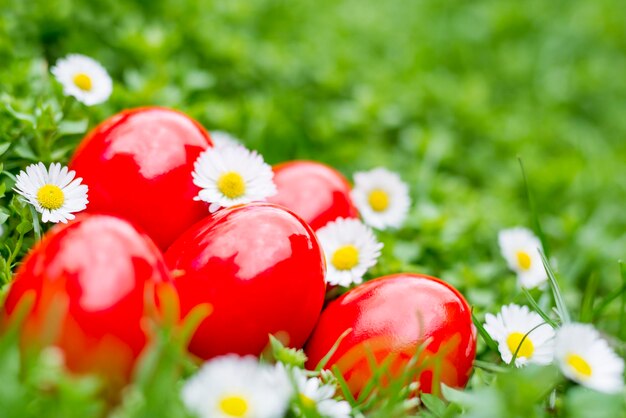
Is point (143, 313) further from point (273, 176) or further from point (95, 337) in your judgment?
point (273, 176)

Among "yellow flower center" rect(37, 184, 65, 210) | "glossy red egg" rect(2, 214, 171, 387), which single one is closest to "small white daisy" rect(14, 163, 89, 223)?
"yellow flower center" rect(37, 184, 65, 210)

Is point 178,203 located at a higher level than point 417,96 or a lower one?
higher

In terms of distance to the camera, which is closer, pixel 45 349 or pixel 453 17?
pixel 45 349

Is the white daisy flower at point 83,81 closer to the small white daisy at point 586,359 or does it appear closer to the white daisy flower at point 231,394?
the white daisy flower at point 231,394

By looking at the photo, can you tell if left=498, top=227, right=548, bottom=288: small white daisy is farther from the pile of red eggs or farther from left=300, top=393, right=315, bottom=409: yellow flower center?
left=300, top=393, right=315, bottom=409: yellow flower center

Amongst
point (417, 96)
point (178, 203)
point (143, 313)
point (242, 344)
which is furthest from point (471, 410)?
point (417, 96)
